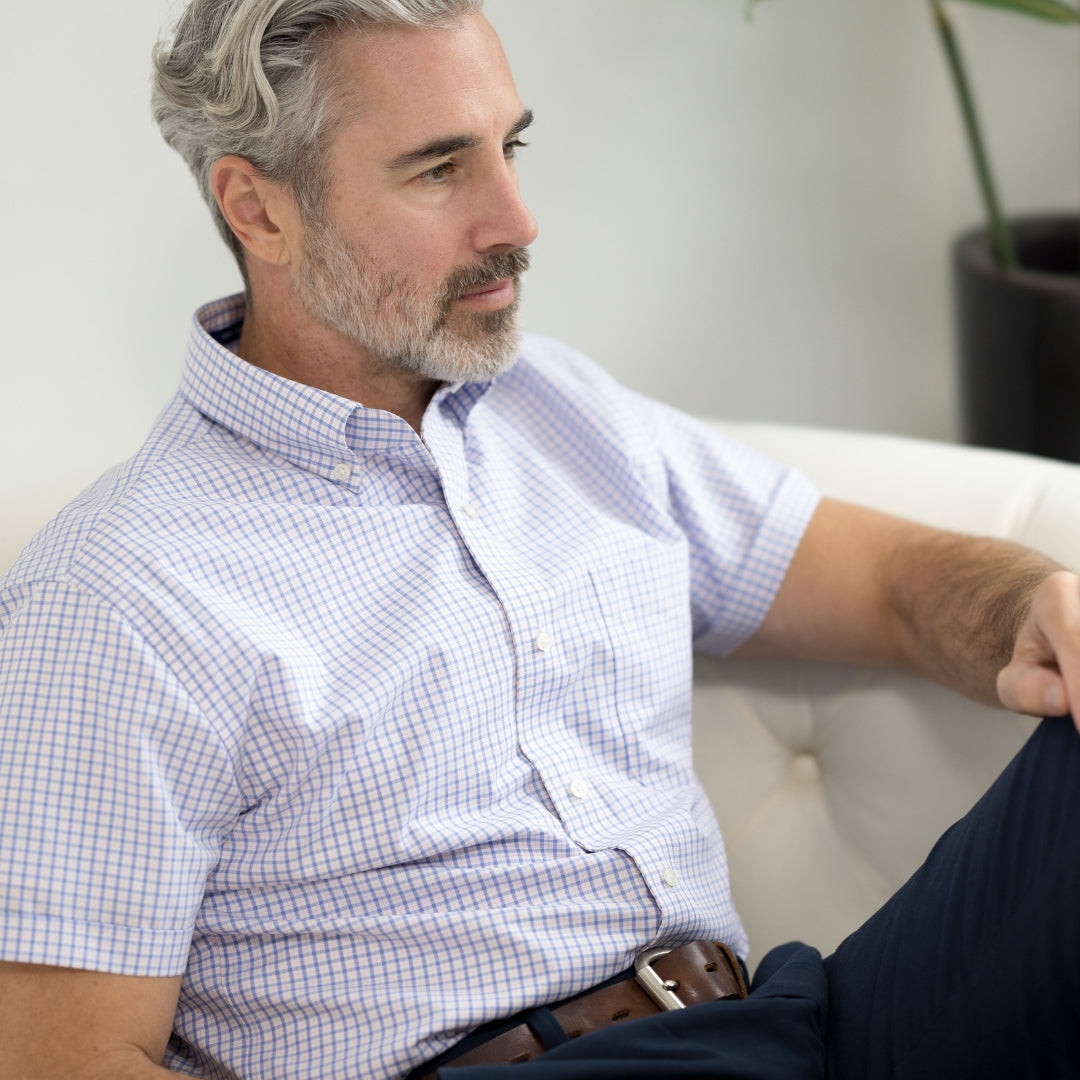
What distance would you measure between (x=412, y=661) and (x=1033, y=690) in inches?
18.7

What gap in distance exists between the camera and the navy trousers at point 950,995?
0.87m

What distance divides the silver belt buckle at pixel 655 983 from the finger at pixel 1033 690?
35cm

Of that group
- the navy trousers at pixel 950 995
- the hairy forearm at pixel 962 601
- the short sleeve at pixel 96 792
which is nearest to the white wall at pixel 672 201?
the short sleeve at pixel 96 792

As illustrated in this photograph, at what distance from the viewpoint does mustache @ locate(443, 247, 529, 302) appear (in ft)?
3.83

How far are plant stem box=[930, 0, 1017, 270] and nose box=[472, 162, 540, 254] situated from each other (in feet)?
4.06

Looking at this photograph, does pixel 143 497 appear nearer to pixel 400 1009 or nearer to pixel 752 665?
pixel 400 1009

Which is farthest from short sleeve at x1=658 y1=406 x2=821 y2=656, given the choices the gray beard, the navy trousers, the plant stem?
the plant stem

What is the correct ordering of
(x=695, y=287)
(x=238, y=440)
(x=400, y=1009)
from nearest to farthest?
(x=400, y=1009), (x=238, y=440), (x=695, y=287)

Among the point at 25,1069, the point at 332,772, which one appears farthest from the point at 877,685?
the point at 25,1069

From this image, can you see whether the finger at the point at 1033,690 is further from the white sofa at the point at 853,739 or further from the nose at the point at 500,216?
the nose at the point at 500,216

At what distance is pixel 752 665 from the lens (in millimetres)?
1355

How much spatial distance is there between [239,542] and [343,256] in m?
0.29

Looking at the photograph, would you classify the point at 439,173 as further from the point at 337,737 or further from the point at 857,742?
the point at 857,742

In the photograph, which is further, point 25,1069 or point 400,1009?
point 400,1009
